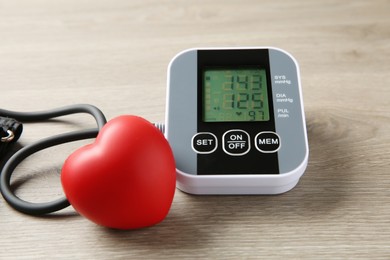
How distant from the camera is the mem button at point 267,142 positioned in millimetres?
585

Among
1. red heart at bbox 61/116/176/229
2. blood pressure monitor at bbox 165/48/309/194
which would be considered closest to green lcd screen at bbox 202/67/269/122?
blood pressure monitor at bbox 165/48/309/194

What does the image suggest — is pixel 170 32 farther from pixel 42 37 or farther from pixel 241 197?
pixel 241 197

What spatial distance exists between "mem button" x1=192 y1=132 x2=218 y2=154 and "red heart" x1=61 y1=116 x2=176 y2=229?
0.21 feet

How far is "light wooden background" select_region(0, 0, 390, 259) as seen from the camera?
553mm

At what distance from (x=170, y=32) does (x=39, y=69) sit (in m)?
0.21

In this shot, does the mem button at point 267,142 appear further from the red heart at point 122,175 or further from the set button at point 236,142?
the red heart at point 122,175

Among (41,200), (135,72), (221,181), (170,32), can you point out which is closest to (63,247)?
(41,200)

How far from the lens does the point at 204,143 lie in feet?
1.95

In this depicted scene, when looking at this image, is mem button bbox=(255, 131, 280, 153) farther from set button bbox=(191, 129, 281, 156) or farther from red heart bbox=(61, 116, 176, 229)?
red heart bbox=(61, 116, 176, 229)

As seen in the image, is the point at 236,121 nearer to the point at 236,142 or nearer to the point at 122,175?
the point at 236,142

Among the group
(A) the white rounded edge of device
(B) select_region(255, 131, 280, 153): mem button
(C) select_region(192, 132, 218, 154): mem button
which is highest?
(C) select_region(192, 132, 218, 154): mem button

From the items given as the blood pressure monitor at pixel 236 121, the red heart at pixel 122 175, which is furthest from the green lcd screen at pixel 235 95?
the red heart at pixel 122 175

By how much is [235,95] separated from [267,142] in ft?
0.25

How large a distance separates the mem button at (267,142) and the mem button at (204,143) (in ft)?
0.16
